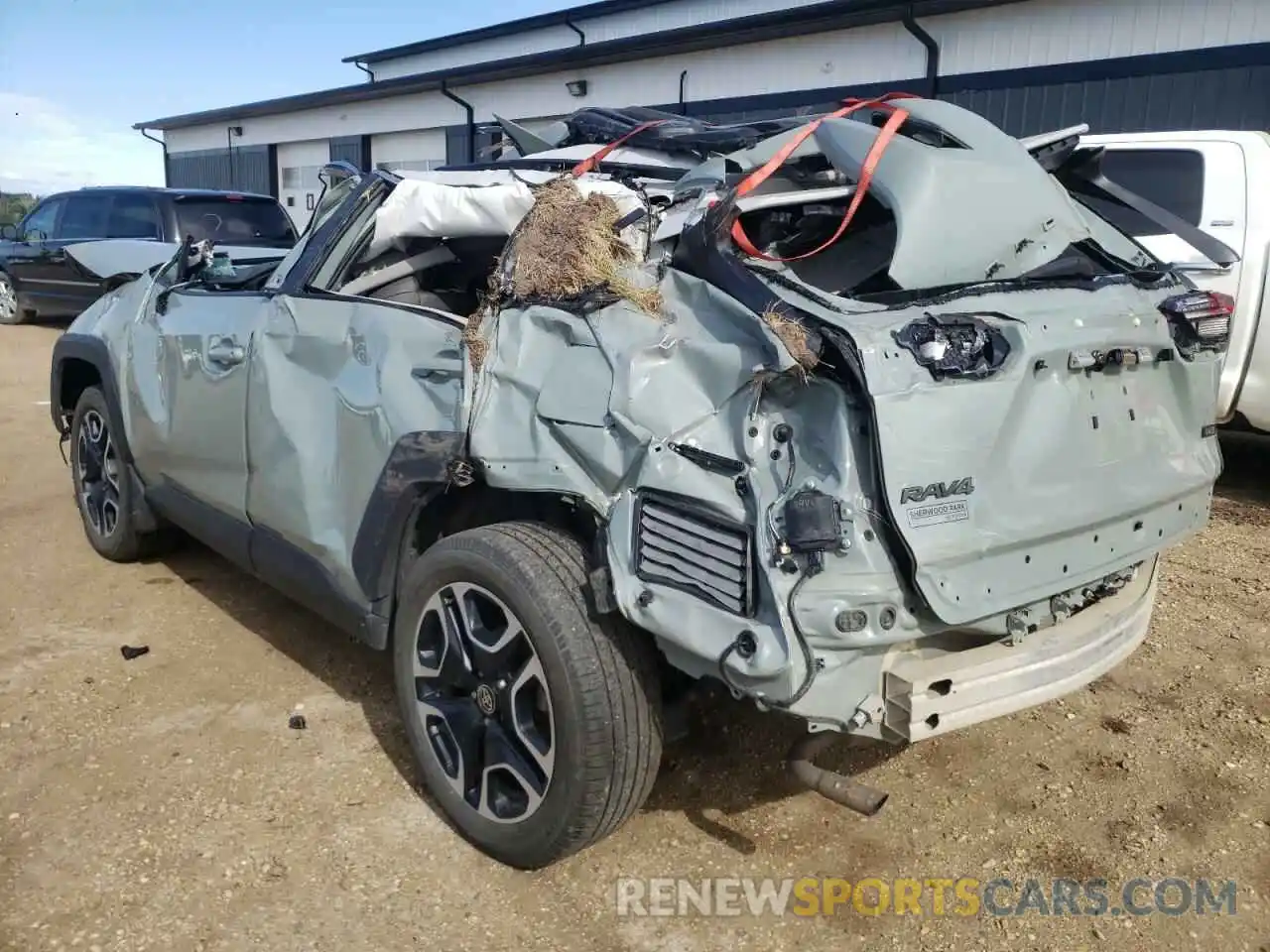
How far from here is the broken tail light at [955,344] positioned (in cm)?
227

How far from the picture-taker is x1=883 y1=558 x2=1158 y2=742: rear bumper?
2.28 metres

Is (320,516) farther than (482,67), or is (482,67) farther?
(482,67)

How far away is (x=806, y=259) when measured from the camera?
9.31 feet

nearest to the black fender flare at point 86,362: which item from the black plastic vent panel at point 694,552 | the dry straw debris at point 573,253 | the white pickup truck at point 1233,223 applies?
the dry straw debris at point 573,253

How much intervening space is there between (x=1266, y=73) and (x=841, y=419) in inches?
349

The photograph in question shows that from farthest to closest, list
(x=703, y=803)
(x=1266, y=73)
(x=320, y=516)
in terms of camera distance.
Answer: (x=1266, y=73), (x=320, y=516), (x=703, y=803)

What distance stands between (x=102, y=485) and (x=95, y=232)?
855 centimetres

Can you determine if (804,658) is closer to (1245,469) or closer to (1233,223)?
(1233,223)

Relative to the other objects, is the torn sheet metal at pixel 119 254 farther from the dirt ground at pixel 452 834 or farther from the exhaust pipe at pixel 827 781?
the exhaust pipe at pixel 827 781

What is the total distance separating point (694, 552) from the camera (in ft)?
7.51

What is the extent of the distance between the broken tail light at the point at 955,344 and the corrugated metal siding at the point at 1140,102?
7.88m

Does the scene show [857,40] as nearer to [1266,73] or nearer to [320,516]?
[1266,73]

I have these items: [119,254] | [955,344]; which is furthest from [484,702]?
[119,254]

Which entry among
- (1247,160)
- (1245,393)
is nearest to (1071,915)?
(1245,393)
